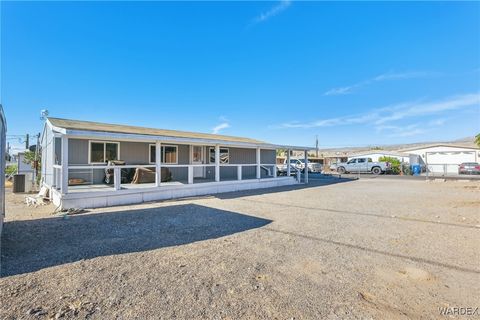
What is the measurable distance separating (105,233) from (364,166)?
29.2 m

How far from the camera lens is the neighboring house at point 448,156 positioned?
29.1 meters

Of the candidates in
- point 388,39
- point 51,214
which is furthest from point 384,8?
point 51,214

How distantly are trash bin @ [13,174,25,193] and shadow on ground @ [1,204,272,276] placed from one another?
28.1 ft

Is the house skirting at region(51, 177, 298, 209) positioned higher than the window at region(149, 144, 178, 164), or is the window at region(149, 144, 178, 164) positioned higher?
the window at region(149, 144, 178, 164)

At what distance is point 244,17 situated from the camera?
14.1m

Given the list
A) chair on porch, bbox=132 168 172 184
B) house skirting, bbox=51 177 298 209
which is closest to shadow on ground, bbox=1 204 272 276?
house skirting, bbox=51 177 298 209

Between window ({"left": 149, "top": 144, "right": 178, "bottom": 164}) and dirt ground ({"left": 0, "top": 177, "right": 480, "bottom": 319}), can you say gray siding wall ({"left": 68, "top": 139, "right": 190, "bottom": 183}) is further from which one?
dirt ground ({"left": 0, "top": 177, "right": 480, "bottom": 319})

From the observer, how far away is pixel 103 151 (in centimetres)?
1145

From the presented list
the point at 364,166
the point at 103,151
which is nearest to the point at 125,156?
the point at 103,151

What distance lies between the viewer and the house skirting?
7.97m

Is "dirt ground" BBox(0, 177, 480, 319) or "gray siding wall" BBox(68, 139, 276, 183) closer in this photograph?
"dirt ground" BBox(0, 177, 480, 319)

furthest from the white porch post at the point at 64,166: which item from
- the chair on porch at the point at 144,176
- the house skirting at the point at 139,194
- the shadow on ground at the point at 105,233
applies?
the chair on porch at the point at 144,176

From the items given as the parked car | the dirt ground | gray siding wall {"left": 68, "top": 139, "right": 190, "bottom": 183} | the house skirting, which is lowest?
the dirt ground

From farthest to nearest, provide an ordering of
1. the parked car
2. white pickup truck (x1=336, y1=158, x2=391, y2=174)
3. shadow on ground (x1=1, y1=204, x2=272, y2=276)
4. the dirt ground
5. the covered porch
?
white pickup truck (x1=336, y1=158, x2=391, y2=174), the parked car, the covered porch, shadow on ground (x1=1, y1=204, x2=272, y2=276), the dirt ground
